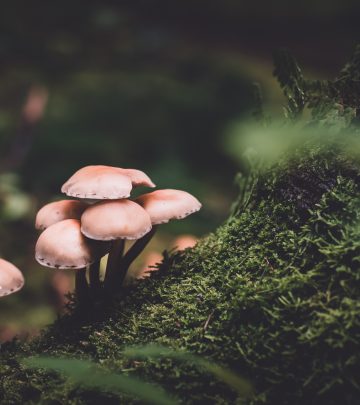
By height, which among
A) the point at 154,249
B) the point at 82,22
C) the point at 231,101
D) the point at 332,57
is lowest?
the point at 154,249

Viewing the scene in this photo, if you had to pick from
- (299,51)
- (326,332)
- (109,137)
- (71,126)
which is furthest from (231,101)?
(326,332)

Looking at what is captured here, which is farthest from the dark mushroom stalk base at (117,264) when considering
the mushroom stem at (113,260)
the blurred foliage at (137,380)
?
the blurred foliage at (137,380)

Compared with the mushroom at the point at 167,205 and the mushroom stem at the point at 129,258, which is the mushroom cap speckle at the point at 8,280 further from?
the mushroom at the point at 167,205

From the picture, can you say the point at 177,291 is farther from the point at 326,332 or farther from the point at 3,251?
the point at 3,251

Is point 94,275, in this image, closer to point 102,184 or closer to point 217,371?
point 102,184

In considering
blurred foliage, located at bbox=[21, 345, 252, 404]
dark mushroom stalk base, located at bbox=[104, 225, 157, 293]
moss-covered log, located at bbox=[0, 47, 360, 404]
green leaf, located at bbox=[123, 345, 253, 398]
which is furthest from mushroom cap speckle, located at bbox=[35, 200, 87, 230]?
green leaf, located at bbox=[123, 345, 253, 398]

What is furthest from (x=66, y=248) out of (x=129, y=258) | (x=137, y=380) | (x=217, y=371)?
(x=217, y=371)
